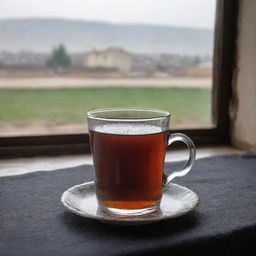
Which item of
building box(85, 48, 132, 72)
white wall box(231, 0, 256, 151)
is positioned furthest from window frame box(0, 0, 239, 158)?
building box(85, 48, 132, 72)

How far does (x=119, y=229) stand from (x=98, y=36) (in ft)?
3.01

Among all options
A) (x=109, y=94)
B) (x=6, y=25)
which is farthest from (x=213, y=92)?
(x=109, y=94)

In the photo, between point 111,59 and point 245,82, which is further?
point 111,59

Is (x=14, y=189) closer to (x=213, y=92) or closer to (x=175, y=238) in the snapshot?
(x=175, y=238)

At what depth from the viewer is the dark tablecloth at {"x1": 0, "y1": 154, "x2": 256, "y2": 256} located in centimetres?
52

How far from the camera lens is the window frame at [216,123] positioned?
1.13 meters

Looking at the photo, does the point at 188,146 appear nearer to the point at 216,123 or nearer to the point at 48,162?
the point at 48,162

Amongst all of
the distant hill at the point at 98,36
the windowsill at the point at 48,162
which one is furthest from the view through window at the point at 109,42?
the windowsill at the point at 48,162

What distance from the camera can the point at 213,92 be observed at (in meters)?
1.30

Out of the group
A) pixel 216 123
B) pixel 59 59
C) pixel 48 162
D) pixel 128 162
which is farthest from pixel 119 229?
pixel 59 59

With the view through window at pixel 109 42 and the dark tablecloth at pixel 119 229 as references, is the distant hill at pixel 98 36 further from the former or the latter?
the dark tablecloth at pixel 119 229

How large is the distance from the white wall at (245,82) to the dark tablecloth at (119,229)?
0.48m

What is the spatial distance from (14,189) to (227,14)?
0.82m

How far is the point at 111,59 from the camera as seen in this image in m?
1.44
